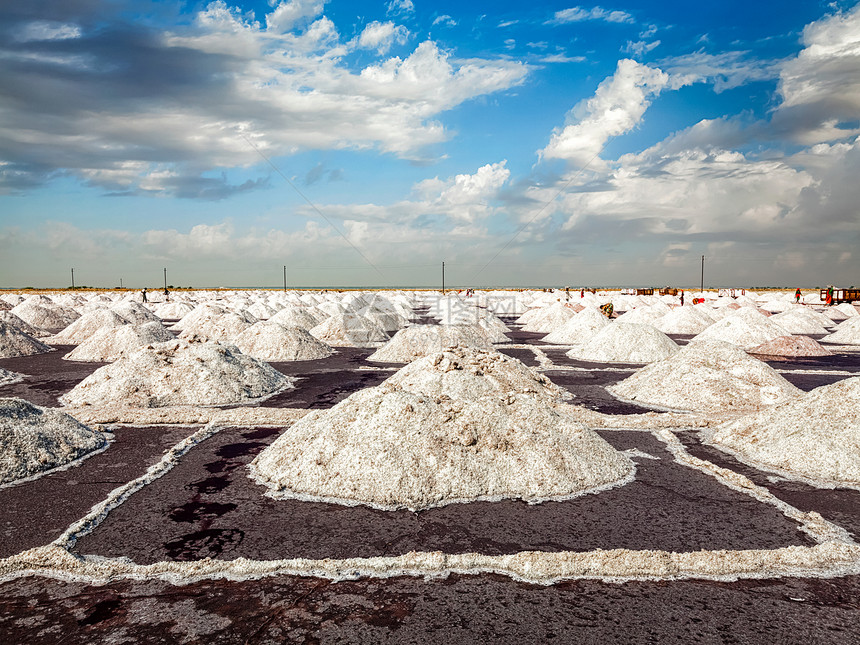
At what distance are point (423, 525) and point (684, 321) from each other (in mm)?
30270

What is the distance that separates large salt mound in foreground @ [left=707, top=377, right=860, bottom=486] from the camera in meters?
7.97

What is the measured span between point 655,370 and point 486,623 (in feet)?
37.9

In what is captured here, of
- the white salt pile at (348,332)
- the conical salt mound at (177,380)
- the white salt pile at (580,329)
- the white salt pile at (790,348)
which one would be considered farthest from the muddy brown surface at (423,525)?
the white salt pile at (580,329)

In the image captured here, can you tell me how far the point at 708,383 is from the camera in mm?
13219

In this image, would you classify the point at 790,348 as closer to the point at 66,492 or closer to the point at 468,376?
the point at 468,376

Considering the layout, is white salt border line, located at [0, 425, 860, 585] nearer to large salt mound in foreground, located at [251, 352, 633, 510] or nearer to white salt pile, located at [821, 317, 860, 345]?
large salt mound in foreground, located at [251, 352, 633, 510]

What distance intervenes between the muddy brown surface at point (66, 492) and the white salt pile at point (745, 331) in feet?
74.9

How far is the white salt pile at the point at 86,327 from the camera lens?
26375mm

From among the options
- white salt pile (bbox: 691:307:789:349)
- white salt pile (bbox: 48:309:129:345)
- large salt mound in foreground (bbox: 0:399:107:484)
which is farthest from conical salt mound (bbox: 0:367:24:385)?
white salt pile (bbox: 691:307:789:349)

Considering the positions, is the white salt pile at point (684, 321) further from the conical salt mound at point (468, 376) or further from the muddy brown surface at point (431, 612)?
the muddy brown surface at point (431, 612)

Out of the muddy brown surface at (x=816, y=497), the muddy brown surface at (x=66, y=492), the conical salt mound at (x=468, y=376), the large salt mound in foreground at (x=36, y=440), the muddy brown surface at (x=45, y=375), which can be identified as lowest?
the muddy brown surface at (x=66, y=492)

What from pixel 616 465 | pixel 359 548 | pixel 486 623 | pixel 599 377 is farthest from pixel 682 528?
pixel 599 377

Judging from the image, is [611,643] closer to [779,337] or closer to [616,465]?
[616,465]

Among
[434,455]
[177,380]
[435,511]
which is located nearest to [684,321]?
[177,380]
